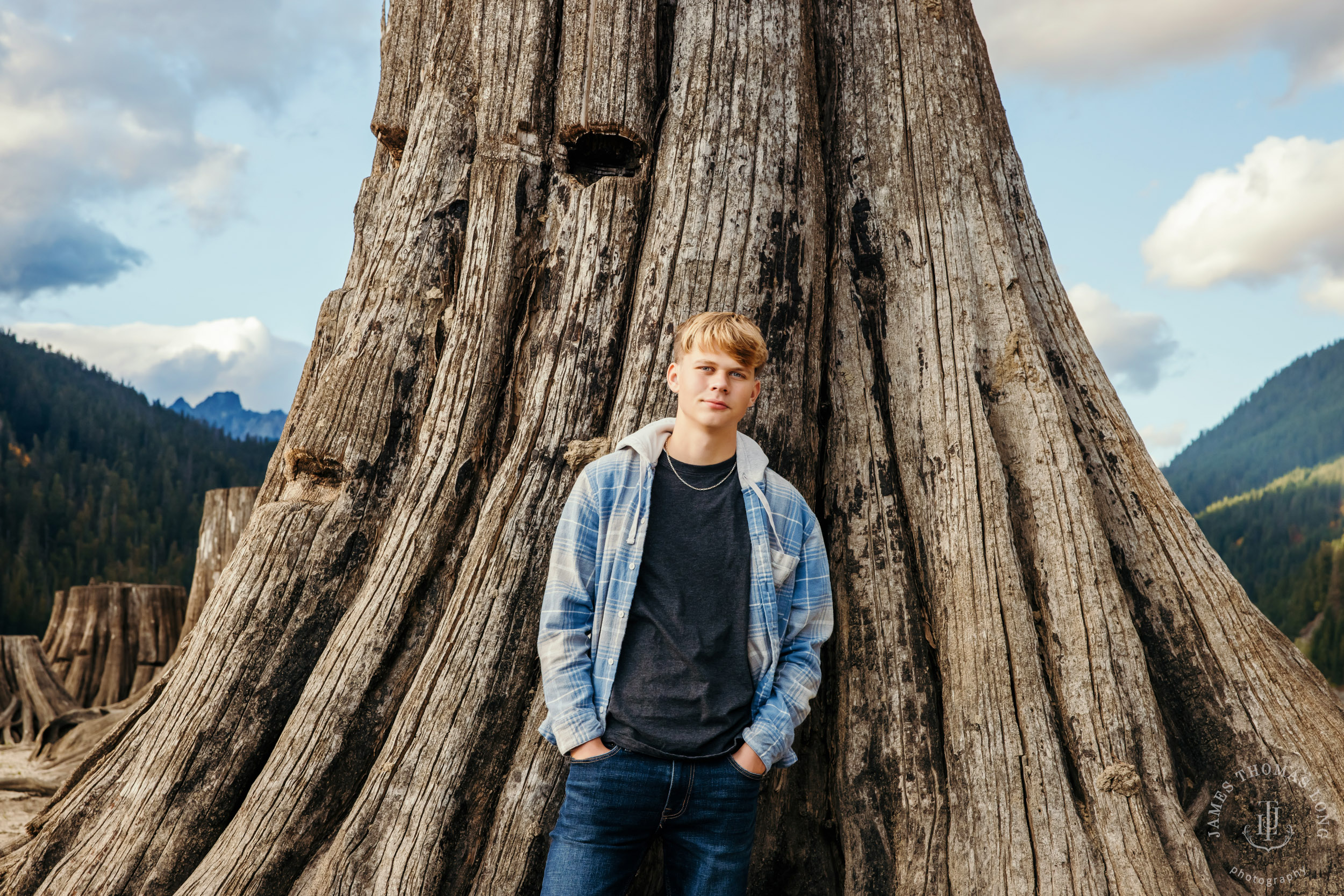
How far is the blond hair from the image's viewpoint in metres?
2.50

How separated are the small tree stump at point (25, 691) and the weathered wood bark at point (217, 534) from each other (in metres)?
1.58

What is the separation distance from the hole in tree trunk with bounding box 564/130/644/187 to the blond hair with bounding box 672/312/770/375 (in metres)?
1.17

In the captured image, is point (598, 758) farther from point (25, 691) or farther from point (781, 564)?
point (25, 691)

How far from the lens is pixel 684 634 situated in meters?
2.44

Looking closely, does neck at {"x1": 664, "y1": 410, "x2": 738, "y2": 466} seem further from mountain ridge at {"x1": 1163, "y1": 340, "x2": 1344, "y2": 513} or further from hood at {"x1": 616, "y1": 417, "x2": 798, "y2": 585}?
mountain ridge at {"x1": 1163, "y1": 340, "x2": 1344, "y2": 513}

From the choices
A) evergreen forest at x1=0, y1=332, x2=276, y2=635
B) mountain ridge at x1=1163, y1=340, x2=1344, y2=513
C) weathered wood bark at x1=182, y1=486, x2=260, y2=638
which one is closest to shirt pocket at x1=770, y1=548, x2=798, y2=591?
weathered wood bark at x1=182, y1=486, x2=260, y2=638

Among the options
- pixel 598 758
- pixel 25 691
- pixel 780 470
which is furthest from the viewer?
pixel 25 691

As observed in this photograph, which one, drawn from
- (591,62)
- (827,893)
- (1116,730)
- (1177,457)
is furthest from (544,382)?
(1177,457)

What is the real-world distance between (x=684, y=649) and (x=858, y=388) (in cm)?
145

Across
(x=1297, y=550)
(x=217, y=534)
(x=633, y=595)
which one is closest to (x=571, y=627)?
(x=633, y=595)

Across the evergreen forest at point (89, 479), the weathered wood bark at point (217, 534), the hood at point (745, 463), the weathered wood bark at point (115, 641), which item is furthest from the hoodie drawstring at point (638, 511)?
the evergreen forest at point (89, 479)

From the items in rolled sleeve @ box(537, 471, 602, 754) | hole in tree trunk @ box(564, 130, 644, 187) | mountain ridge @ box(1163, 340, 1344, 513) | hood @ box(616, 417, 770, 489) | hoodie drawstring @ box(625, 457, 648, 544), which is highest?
mountain ridge @ box(1163, 340, 1344, 513)

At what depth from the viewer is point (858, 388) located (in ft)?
11.2

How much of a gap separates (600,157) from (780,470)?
1502 mm
